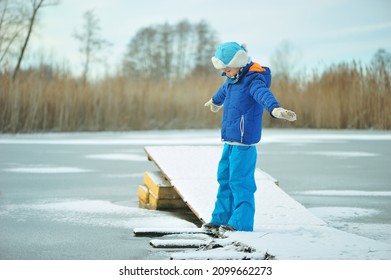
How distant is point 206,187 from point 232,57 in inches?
43.8

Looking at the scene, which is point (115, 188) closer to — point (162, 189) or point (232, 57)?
point (162, 189)

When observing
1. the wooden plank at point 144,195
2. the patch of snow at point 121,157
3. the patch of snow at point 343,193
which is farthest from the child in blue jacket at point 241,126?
the patch of snow at point 121,157

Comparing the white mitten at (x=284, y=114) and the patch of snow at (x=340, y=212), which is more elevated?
the white mitten at (x=284, y=114)

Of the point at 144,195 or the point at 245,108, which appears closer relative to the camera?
the point at 245,108

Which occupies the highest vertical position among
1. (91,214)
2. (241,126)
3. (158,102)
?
(158,102)

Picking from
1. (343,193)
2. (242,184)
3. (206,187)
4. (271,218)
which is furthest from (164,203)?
(343,193)

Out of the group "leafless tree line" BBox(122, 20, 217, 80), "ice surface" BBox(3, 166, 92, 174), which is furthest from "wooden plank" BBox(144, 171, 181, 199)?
"leafless tree line" BBox(122, 20, 217, 80)

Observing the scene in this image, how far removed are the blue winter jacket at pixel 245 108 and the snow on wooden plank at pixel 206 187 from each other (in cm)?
53

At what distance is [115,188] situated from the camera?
17.6 ft

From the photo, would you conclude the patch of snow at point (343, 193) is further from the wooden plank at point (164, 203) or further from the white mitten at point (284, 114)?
the white mitten at point (284, 114)

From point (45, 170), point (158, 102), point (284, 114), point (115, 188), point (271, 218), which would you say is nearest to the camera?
point (284, 114)

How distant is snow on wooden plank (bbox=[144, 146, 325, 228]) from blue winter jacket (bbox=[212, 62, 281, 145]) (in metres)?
0.53

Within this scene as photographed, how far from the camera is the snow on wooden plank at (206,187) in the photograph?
12.5 feet
